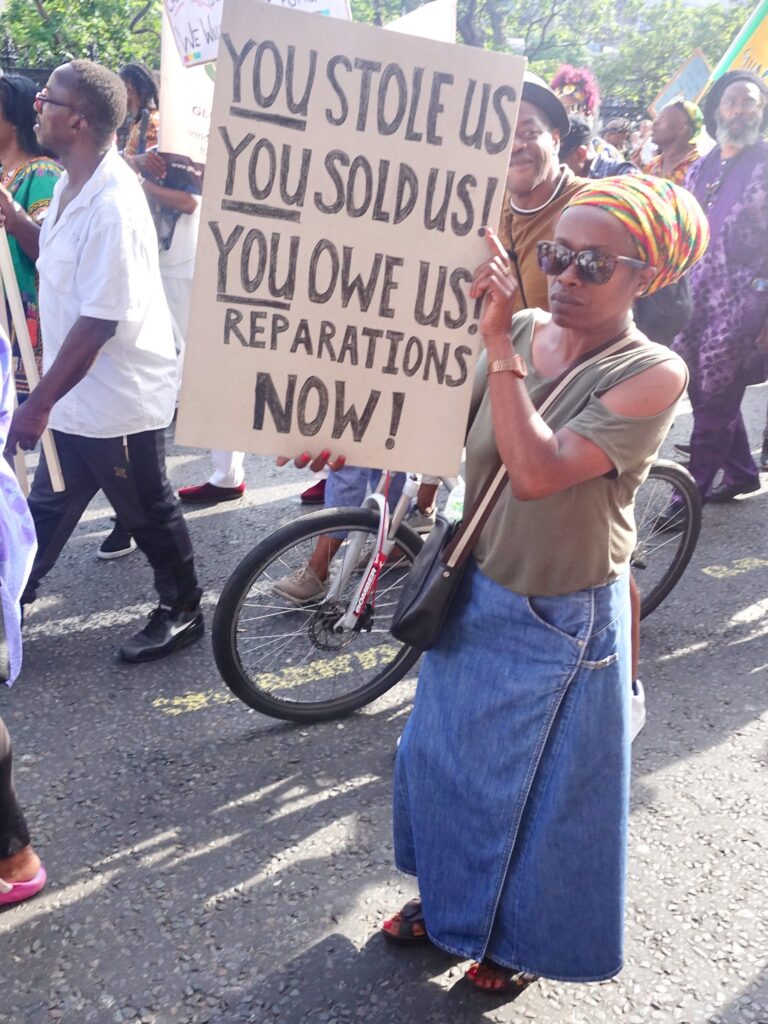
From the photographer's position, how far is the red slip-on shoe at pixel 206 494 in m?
5.02

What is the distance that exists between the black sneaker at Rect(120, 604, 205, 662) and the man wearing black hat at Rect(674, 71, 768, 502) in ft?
9.27

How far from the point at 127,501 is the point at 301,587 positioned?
0.68 meters

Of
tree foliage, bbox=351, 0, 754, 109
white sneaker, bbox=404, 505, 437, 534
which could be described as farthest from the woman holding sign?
tree foliage, bbox=351, 0, 754, 109

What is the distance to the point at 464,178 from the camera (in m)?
1.90

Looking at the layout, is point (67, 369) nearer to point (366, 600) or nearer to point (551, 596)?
point (366, 600)

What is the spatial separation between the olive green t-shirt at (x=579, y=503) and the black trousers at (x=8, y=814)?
1190mm

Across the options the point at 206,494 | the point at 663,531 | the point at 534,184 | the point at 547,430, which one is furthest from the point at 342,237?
the point at 206,494

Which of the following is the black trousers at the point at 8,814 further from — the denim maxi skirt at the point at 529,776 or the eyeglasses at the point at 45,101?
the eyeglasses at the point at 45,101

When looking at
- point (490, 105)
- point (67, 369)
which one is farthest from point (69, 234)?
point (490, 105)

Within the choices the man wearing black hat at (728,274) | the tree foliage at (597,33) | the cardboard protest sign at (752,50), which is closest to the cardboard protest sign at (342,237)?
the man wearing black hat at (728,274)

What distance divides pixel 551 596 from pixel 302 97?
3.50ft

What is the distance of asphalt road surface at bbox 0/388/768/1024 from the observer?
220 centimetres

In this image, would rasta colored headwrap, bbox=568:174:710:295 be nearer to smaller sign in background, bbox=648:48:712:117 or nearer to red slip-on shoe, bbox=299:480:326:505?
red slip-on shoe, bbox=299:480:326:505

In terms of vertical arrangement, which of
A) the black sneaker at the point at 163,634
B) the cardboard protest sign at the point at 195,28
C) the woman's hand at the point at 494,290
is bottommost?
the black sneaker at the point at 163,634
